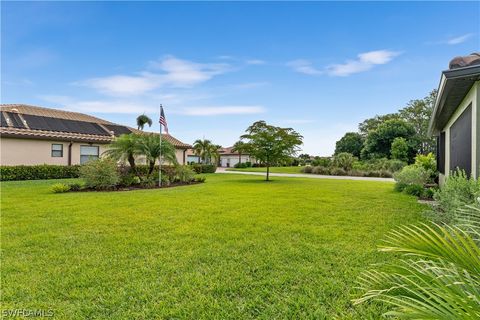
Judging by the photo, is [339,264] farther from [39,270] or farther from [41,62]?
[41,62]

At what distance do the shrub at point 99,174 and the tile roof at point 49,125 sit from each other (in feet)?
26.9

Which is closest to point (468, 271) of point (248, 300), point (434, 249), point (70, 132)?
point (434, 249)

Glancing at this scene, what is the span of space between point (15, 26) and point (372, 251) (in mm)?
13036

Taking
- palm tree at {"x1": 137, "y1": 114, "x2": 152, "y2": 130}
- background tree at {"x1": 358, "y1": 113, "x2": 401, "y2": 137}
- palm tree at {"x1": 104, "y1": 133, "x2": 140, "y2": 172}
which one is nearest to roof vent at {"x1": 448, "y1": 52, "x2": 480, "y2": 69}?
palm tree at {"x1": 104, "y1": 133, "x2": 140, "y2": 172}

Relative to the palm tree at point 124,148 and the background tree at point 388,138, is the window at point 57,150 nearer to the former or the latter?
the palm tree at point 124,148

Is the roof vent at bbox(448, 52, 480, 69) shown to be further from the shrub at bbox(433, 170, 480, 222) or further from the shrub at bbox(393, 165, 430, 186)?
the shrub at bbox(393, 165, 430, 186)

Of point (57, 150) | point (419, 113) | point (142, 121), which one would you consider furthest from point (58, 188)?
point (419, 113)

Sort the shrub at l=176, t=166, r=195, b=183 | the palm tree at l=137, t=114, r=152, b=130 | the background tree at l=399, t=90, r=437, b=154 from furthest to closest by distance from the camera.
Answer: the background tree at l=399, t=90, r=437, b=154 → the palm tree at l=137, t=114, r=152, b=130 → the shrub at l=176, t=166, r=195, b=183

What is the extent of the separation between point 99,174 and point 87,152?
380 inches

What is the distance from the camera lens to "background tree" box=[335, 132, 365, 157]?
40844 mm

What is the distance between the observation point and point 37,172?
15.1 metres

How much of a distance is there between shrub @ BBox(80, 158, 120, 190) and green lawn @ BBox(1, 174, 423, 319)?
15.6 feet

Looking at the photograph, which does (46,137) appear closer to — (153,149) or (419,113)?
(153,149)

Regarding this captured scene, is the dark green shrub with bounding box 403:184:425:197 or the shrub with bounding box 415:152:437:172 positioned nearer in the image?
the dark green shrub with bounding box 403:184:425:197
